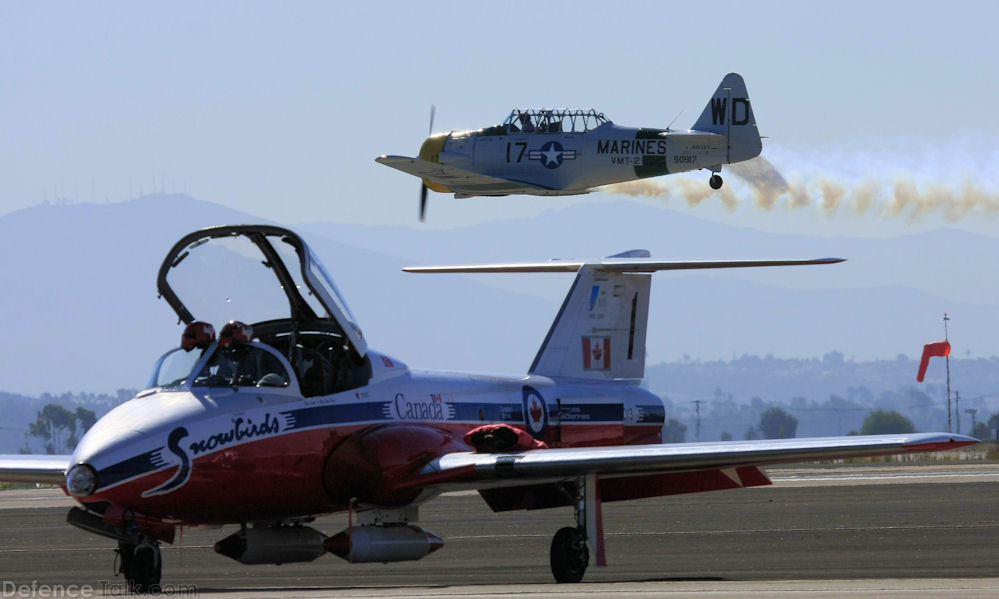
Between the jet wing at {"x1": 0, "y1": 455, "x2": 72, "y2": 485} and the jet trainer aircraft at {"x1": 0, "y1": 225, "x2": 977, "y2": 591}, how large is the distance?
29mm

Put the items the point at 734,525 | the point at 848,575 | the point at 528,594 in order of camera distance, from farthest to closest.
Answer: the point at 734,525, the point at 848,575, the point at 528,594

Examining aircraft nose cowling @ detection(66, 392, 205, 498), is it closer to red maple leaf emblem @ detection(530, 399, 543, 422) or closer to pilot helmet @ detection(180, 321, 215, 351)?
pilot helmet @ detection(180, 321, 215, 351)

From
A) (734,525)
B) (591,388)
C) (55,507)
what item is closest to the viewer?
(591,388)

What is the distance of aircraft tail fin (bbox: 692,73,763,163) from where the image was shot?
190ft

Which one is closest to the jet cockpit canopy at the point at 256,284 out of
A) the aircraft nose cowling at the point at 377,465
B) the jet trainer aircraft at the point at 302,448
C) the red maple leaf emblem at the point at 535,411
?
the jet trainer aircraft at the point at 302,448

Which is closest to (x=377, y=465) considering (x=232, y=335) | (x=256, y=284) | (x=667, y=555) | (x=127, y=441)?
(x=232, y=335)

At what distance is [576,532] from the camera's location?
21797 millimetres

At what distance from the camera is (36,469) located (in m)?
21.7

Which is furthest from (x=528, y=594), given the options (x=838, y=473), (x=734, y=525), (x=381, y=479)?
(x=838, y=473)

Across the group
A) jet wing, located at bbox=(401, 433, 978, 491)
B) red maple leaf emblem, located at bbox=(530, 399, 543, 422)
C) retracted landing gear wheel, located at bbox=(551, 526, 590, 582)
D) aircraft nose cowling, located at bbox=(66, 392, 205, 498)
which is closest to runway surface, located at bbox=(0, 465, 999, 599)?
retracted landing gear wheel, located at bbox=(551, 526, 590, 582)

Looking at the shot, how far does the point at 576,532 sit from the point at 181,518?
534 cm

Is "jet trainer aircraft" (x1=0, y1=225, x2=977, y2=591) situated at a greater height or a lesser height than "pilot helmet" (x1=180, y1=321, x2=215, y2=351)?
lesser

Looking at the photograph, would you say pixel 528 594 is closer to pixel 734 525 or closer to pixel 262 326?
pixel 262 326

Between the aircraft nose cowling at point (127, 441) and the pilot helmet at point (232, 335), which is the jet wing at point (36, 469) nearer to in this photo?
the aircraft nose cowling at point (127, 441)
